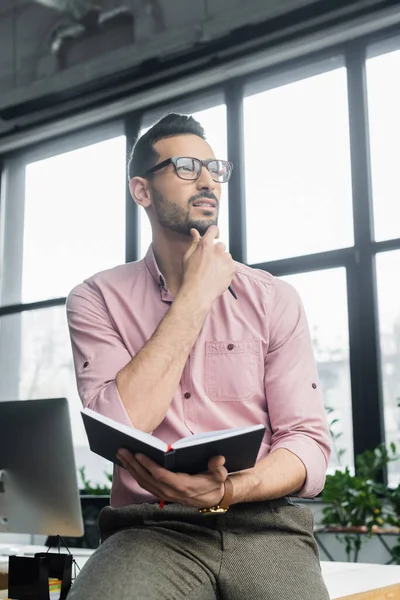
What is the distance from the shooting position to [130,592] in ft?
4.15

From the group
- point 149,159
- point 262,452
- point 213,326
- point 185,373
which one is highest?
point 149,159

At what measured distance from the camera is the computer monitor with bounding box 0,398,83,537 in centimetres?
197

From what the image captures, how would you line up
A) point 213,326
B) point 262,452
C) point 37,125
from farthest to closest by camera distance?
point 37,125 → point 213,326 → point 262,452

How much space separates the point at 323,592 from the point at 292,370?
0.44 meters

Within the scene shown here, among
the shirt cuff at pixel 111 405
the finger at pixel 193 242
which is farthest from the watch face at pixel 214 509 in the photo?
the finger at pixel 193 242

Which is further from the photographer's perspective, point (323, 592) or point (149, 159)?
point (149, 159)

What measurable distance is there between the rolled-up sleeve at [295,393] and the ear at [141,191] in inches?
15.2

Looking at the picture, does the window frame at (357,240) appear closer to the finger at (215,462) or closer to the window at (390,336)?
the window at (390,336)

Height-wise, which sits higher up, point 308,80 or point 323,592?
point 308,80

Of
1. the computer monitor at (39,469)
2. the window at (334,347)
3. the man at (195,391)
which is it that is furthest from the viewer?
the window at (334,347)

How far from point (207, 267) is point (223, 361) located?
213mm

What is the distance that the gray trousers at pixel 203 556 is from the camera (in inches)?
51.3

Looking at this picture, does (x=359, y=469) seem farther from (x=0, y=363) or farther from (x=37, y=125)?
(x=37, y=125)

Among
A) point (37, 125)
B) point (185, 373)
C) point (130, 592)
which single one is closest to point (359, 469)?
point (185, 373)
